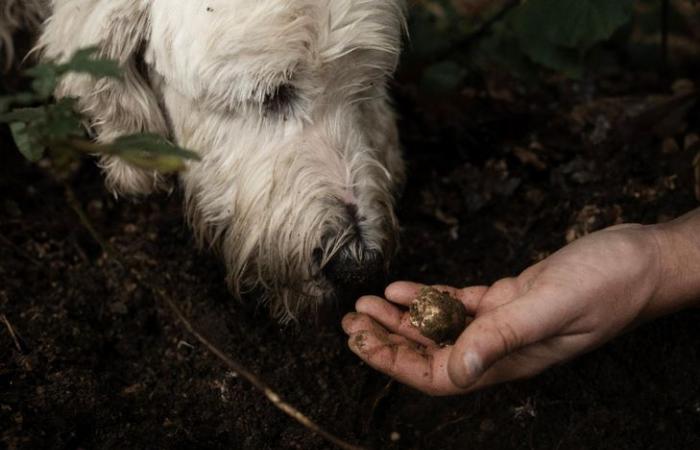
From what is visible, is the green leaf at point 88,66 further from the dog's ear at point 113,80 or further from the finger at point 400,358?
the finger at point 400,358

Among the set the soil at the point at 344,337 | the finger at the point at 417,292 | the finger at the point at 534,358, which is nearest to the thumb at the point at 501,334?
the finger at the point at 534,358

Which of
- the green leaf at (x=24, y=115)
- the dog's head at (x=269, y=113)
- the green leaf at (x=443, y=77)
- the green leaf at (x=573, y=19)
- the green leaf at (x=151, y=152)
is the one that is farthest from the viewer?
the green leaf at (x=443, y=77)

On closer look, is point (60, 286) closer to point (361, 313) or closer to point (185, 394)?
point (185, 394)

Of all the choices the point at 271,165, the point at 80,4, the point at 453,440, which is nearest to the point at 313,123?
the point at 271,165

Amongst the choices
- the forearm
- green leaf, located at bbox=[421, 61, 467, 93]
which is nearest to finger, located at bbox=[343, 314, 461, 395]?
the forearm

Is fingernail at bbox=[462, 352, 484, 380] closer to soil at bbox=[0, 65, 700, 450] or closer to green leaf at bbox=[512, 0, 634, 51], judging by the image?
soil at bbox=[0, 65, 700, 450]

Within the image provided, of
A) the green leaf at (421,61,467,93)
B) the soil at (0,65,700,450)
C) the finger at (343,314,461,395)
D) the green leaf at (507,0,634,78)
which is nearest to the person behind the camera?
the finger at (343,314,461,395)

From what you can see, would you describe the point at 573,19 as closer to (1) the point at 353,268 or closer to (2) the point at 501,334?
(1) the point at 353,268
